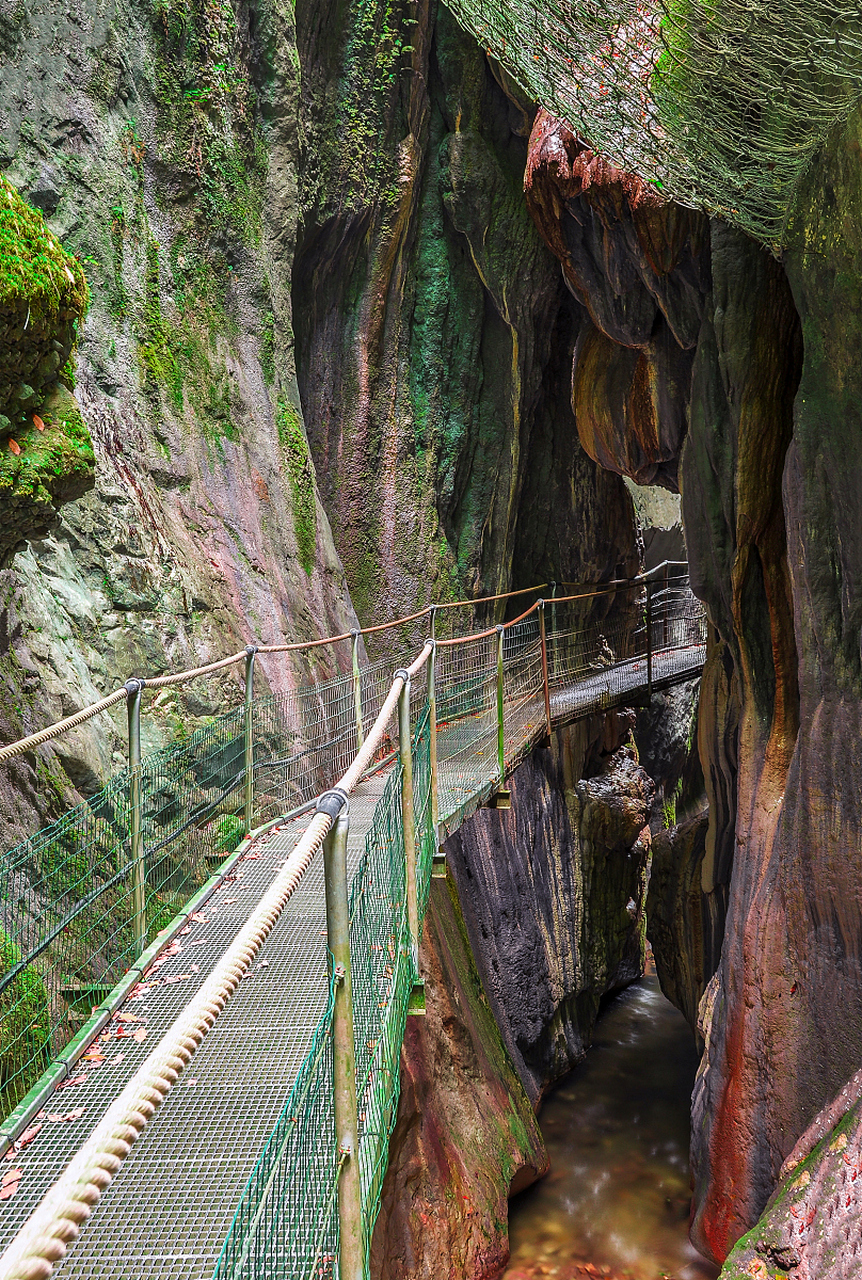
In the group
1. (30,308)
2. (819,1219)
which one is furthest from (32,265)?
(819,1219)

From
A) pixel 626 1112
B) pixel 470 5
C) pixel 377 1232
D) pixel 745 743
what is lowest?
pixel 626 1112

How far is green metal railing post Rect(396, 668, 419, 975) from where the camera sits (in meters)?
3.66

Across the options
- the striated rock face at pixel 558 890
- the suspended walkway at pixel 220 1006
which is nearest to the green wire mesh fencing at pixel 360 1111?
the suspended walkway at pixel 220 1006

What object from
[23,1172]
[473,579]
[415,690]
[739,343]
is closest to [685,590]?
[473,579]

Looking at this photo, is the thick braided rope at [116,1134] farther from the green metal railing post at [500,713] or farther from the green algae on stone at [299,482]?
the green algae on stone at [299,482]

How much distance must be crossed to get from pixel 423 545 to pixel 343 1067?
10.0 m

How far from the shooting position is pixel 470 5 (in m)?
5.10

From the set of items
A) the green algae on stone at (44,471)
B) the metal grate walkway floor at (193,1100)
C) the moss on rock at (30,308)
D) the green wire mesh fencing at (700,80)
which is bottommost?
the metal grate walkway floor at (193,1100)

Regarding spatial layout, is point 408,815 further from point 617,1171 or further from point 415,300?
point 415,300

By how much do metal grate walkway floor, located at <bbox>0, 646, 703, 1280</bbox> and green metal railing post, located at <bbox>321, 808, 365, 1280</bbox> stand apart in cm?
42

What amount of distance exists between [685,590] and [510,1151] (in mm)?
10662

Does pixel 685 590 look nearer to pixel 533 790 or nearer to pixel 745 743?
pixel 533 790

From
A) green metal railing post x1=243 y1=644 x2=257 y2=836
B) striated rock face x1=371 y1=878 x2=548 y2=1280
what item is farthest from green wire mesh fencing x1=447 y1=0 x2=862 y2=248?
striated rock face x1=371 y1=878 x2=548 y2=1280

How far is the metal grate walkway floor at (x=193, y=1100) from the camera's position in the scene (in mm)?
2365
